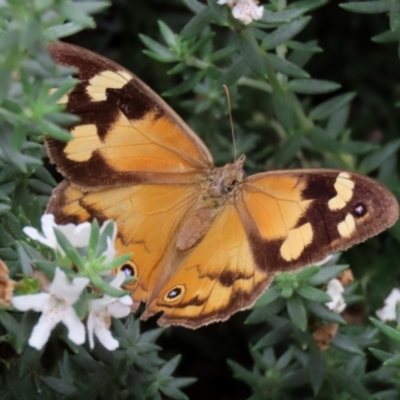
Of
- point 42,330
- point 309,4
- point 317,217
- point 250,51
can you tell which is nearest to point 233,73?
point 250,51

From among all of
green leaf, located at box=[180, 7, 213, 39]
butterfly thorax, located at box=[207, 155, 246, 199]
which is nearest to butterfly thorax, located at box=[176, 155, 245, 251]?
butterfly thorax, located at box=[207, 155, 246, 199]

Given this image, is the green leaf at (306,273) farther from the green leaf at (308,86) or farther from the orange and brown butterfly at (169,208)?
the green leaf at (308,86)

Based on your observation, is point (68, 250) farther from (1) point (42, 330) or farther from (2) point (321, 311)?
(2) point (321, 311)

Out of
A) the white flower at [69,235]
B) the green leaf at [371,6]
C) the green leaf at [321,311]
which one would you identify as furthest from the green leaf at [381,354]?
the green leaf at [371,6]

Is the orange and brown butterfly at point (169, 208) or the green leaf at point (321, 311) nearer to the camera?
the orange and brown butterfly at point (169, 208)

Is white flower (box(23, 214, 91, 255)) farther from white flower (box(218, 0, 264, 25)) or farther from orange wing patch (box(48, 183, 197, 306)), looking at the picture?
white flower (box(218, 0, 264, 25))

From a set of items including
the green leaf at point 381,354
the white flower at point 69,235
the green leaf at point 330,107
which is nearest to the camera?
the white flower at point 69,235
